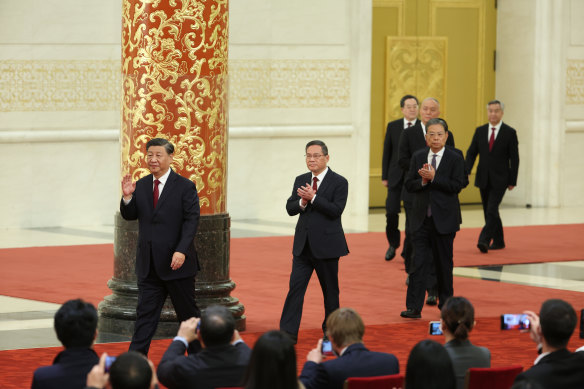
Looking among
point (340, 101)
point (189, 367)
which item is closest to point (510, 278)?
point (340, 101)

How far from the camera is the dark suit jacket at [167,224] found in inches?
278

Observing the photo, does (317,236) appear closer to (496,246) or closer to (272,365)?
(272,365)

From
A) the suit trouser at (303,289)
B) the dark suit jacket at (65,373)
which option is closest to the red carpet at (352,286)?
the suit trouser at (303,289)

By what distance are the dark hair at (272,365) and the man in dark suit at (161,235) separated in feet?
9.47

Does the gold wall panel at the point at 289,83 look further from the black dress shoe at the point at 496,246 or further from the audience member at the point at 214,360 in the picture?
the audience member at the point at 214,360

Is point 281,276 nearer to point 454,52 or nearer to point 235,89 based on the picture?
point 235,89

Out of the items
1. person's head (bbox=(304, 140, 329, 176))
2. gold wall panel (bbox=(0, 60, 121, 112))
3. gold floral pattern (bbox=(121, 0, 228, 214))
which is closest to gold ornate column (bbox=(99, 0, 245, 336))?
gold floral pattern (bbox=(121, 0, 228, 214))

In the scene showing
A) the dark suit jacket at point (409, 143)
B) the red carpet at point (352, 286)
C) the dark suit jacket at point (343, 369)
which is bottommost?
the red carpet at point (352, 286)

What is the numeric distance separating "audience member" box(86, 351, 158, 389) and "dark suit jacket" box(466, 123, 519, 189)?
8954 mm

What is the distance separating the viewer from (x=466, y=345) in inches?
198

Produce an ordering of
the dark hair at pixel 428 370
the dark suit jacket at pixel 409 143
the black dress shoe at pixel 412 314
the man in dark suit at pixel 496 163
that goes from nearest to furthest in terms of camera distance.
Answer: the dark hair at pixel 428 370, the black dress shoe at pixel 412 314, the dark suit jacket at pixel 409 143, the man in dark suit at pixel 496 163

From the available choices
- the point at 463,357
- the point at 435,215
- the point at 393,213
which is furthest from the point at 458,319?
the point at 393,213

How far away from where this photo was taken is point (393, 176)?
11.6 meters

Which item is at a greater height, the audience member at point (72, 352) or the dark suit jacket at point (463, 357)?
the audience member at point (72, 352)
